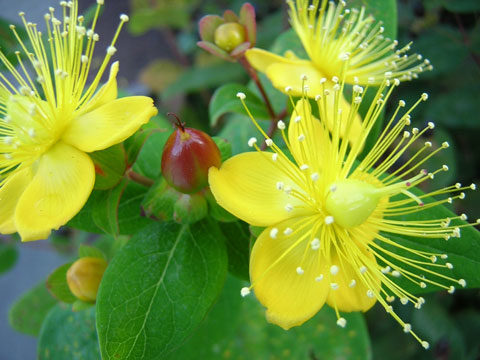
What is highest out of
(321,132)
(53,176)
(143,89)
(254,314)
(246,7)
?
(246,7)

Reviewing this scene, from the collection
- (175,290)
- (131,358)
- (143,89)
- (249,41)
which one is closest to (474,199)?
(249,41)

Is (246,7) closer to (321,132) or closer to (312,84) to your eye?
(312,84)

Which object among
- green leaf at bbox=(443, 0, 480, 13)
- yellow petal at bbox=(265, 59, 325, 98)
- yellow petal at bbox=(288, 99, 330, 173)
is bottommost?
yellow petal at bbox=(288, 99, 330, 173)

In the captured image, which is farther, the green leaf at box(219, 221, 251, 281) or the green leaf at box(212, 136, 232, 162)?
the green leaf at box(219, 221, 251, 281)

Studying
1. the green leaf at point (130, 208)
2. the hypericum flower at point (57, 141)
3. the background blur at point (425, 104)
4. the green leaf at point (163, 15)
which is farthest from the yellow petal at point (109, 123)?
the green leaf at point (163, 15)

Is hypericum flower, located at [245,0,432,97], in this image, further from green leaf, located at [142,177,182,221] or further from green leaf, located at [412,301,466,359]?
green leaf, located at [412,301,466,359]

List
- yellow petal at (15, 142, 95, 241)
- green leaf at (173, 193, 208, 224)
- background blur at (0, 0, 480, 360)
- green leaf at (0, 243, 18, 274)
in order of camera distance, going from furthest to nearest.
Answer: green leaf at (0, 243, 18, 274)
background blur at (0, 0, 480, 360)
green leaf at (173, 193, 208, 224)
yellow petal at (15, 142, 95, 241)

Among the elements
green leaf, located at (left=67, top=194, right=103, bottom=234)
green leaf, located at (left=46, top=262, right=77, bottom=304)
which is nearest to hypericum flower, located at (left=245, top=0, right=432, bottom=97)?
green leaf, located at (left=67, top=194, right=103, bottom=234)
